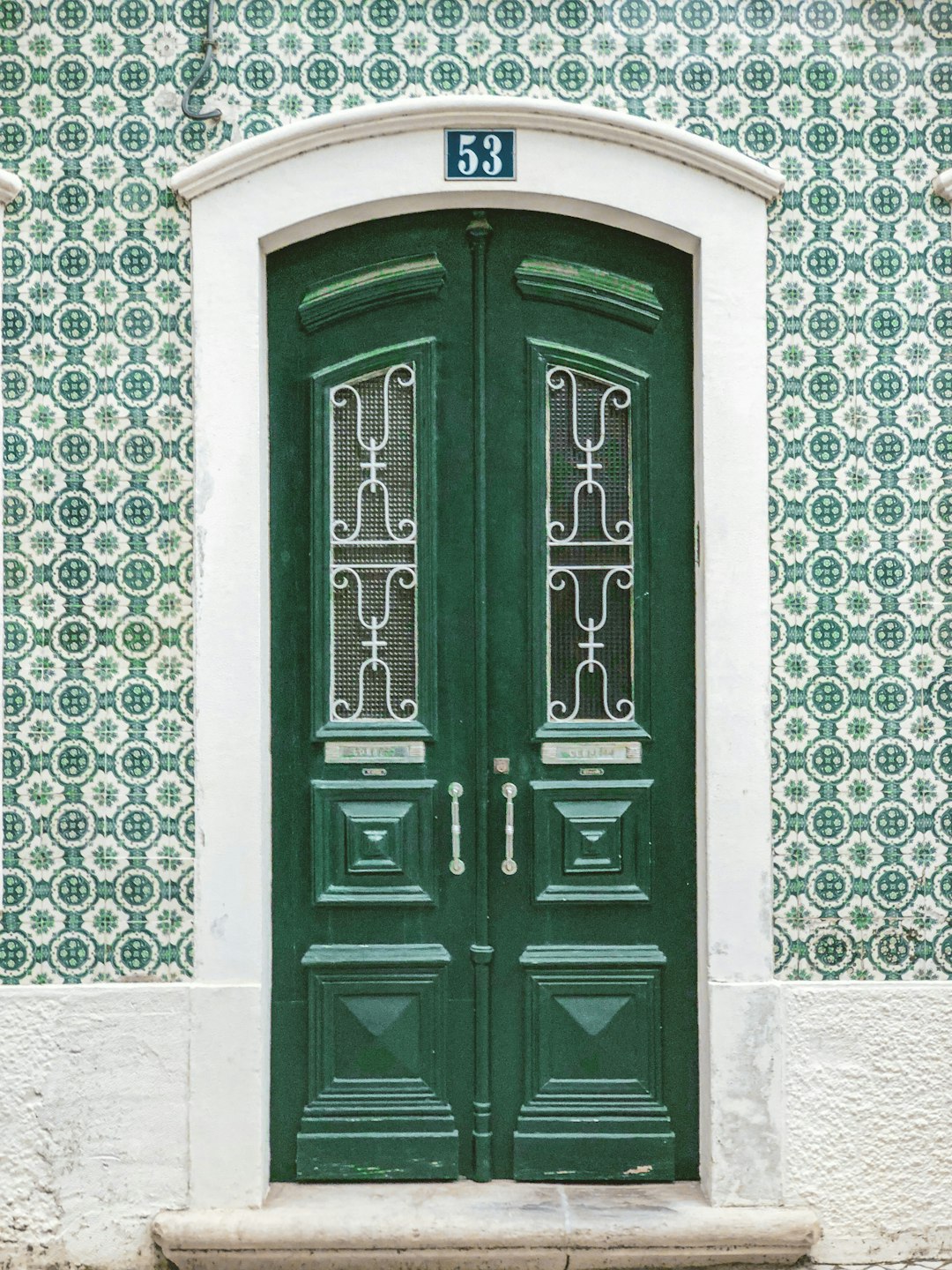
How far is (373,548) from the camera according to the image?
4.37 meters

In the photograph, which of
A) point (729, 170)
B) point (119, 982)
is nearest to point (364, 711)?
point (119, 982)

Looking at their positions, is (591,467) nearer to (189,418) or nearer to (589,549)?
(589,549)

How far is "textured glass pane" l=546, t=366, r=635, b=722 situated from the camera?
172 inches

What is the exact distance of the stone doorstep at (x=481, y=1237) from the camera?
3.99m

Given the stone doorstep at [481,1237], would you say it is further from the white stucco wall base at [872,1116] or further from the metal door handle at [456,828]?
the metal door handle at [456,828]

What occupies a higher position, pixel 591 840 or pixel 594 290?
pixel 594 290

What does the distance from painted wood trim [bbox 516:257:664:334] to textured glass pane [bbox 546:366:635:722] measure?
0.24 m

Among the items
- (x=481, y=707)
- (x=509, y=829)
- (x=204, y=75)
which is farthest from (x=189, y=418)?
(x=509, y=829)

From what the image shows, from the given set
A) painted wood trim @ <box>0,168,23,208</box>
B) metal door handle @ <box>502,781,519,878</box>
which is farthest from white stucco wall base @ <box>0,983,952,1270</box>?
painted wood trim @ <box>0,168,23,208</box>

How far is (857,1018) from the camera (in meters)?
4.18

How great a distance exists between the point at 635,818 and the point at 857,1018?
96cm

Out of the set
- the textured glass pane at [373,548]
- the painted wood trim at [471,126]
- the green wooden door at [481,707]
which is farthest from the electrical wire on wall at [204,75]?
the textured glass pane at [373,548]

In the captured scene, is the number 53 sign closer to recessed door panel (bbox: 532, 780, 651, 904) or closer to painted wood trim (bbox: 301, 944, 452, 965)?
recessed door panel (bbox: 532, 780, 651, 904)

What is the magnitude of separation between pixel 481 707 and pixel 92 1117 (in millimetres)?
1844
